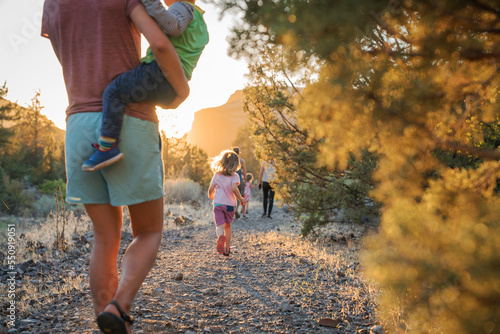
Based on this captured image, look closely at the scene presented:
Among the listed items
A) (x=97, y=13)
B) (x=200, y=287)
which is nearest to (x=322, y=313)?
(x=200, y=287)

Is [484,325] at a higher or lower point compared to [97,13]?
lower

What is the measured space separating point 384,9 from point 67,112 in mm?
1722

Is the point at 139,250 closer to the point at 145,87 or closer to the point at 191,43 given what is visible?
the point at 145,87

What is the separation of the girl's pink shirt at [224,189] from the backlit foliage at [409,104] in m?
4.29

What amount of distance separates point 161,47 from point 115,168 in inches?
26.7

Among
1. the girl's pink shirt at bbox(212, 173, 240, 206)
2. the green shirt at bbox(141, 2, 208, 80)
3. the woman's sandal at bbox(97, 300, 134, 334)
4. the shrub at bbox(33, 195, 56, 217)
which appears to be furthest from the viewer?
the shrub at bbox(33, 195, 56, 217)

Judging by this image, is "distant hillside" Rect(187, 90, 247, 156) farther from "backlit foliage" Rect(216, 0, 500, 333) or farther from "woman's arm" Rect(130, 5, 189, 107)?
"backlit foliage" Rect(216, 0, 500, 333)

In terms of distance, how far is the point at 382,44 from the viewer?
163 cm

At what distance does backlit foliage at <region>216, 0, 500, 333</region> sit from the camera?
1075 mm

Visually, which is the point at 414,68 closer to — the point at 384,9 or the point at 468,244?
the point at 384,9

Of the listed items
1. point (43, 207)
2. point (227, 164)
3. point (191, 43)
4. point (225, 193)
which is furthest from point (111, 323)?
point (43, 207)

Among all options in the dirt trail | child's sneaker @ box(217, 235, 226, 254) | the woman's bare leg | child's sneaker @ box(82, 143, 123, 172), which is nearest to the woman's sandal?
the woman's bare leg

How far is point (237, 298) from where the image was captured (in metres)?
3.42

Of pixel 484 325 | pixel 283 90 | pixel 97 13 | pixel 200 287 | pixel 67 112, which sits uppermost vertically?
pixel 283 90
